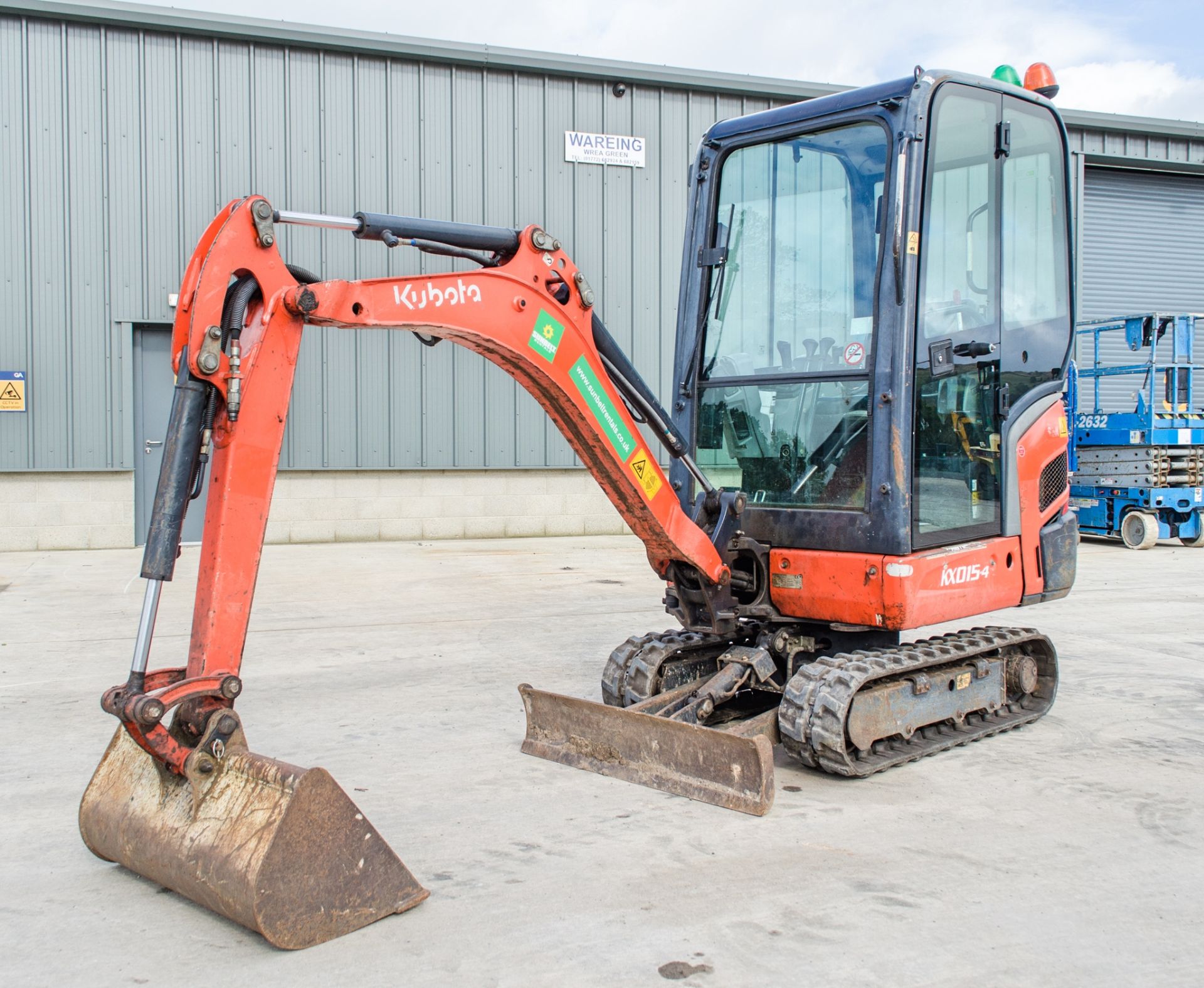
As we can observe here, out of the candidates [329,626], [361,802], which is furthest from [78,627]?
[361,802]

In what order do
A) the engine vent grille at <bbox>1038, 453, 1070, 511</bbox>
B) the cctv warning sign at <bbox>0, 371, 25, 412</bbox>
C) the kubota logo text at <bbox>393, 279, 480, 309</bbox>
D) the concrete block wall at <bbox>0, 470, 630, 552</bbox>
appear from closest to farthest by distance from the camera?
the kubota logo text at <bbox>393, 279, 480, 309</bbox> < the engine vent grille at <bbox>1038, 453, 1070, 511</bbox> < the cctv warning sign at <bbox>0, 371, 25, 412</bbox> < the concrete block wall at <bbox>0, 470, 630, 552</bbox>

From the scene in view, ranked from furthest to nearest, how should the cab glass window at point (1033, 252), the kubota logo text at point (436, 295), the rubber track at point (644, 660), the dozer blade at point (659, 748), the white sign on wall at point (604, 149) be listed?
the white sign on wall at point (604, 149) → the cab glass window at point (1033, 252) → the rubber track at point (644, 660) → the dozer blade at point (659, 748) → the kubota logo text at point (436, 295)

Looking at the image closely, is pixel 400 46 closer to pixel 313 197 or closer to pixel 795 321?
pixel 313 197

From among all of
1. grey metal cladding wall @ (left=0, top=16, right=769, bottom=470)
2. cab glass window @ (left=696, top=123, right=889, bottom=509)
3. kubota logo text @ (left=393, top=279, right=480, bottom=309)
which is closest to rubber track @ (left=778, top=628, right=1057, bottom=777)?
cab glass window @ (left=696, top=123, right=889, bottom=509)

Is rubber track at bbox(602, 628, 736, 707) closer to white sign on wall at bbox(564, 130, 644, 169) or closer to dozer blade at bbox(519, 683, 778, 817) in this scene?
dozer blade at bbox(519, 683, 778, 817)

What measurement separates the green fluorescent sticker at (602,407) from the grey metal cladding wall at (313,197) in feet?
36.2

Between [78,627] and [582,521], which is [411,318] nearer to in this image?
[78,627]

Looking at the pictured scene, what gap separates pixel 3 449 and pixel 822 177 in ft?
40.9

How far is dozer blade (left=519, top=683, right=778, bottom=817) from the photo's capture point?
4820 millimetres

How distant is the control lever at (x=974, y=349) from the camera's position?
225 inches

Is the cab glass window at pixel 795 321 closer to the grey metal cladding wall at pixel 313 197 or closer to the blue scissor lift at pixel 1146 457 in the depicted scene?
the grey metal cladding wall at pixel 313 197

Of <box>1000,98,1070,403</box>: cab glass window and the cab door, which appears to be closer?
the cab door

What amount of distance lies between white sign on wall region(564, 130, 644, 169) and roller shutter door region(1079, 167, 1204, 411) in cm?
885

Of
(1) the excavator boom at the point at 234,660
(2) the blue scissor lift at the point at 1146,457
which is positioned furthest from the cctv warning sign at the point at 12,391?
(2) the blue scissor lift at the point at 1146,457
